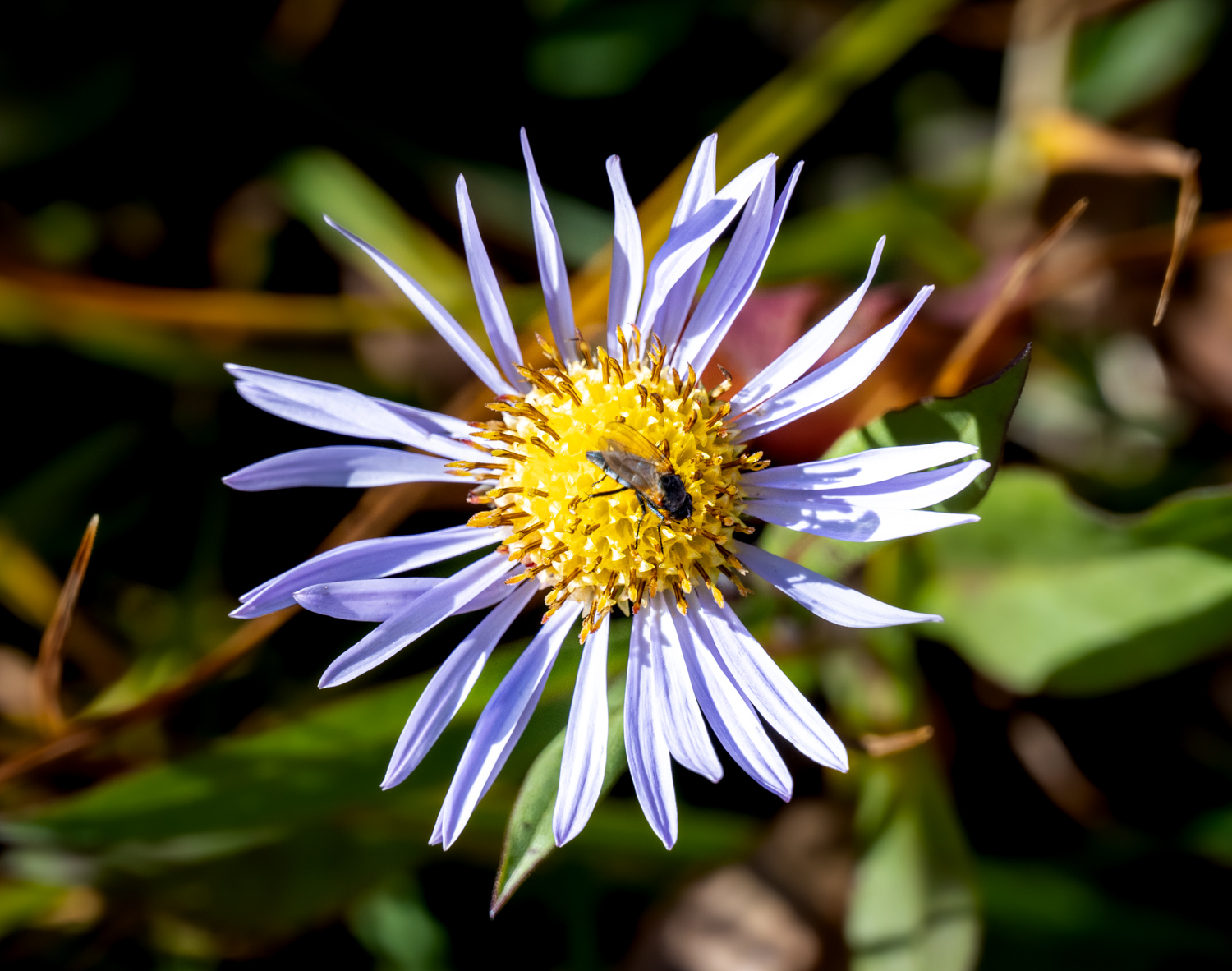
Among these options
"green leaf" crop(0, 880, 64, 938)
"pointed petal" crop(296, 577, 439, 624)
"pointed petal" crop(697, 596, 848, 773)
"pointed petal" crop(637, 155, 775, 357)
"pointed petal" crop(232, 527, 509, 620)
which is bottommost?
"pointed petal" crop(697, 596, 848, 773)

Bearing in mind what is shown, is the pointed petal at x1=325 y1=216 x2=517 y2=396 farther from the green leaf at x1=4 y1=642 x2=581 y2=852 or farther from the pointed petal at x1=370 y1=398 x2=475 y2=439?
the green leaf at x1=4 y1=642 x2=581 y2=852

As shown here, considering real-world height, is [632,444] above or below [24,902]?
above

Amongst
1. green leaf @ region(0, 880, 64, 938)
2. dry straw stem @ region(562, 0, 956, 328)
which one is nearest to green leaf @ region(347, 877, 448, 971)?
green leaf @ region(0, 880, 64, 938)

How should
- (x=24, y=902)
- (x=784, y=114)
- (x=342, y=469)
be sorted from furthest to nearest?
1. (x=784, y=114)
2. (x=24, y=902)
3. (x=342, y=469)

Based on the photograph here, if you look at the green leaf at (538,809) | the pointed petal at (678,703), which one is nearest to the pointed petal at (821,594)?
the pointed petal at (678,703)

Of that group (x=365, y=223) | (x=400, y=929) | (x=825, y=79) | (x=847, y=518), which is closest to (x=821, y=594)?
(x=847, y=518)

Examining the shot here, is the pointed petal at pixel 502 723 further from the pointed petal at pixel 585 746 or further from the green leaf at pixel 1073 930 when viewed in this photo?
the green leaf at pixel 1073 930

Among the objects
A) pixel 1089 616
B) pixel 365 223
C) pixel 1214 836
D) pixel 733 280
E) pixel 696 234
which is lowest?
pixel 1214 836

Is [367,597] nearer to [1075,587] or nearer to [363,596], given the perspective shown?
[363,596]
